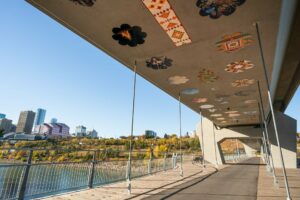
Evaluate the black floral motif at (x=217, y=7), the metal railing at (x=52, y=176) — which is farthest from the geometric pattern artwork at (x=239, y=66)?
the metal railing at (x=52, y=176)

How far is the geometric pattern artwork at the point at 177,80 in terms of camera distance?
32.6 ft

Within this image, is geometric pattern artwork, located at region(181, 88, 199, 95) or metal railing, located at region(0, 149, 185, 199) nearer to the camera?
metal railing, located at region(0, 149, 185, 199)

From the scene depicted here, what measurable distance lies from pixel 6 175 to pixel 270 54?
9172 millimetres

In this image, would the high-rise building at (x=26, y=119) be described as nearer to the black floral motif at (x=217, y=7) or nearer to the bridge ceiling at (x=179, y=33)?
the bridge ceiling at (x=179, y=33)

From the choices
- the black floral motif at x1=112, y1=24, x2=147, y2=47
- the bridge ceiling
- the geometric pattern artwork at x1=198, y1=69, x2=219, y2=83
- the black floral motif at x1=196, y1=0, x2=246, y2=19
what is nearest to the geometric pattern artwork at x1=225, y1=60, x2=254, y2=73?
the bridge ceiling

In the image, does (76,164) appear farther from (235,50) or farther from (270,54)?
(270,54)

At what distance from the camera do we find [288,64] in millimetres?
7539

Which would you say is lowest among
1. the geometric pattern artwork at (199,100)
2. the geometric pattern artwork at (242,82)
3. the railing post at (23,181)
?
the railing post at (23,181)

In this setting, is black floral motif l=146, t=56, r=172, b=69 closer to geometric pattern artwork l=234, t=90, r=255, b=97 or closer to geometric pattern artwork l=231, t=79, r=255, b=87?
geometric pattern artwork l=231, t=79, r=255, b=87

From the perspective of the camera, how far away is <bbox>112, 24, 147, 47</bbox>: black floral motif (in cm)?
578

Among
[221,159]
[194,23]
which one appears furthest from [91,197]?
[221,159]

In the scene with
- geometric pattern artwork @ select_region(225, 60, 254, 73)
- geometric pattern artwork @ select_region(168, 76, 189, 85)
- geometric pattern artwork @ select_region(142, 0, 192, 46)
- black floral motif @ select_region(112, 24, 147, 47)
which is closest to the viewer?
geometric pattern artwork @ select_region(142, 0, 192, 46)

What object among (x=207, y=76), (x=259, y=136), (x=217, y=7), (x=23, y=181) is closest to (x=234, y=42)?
(x=217, y=7)

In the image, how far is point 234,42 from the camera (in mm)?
6594
